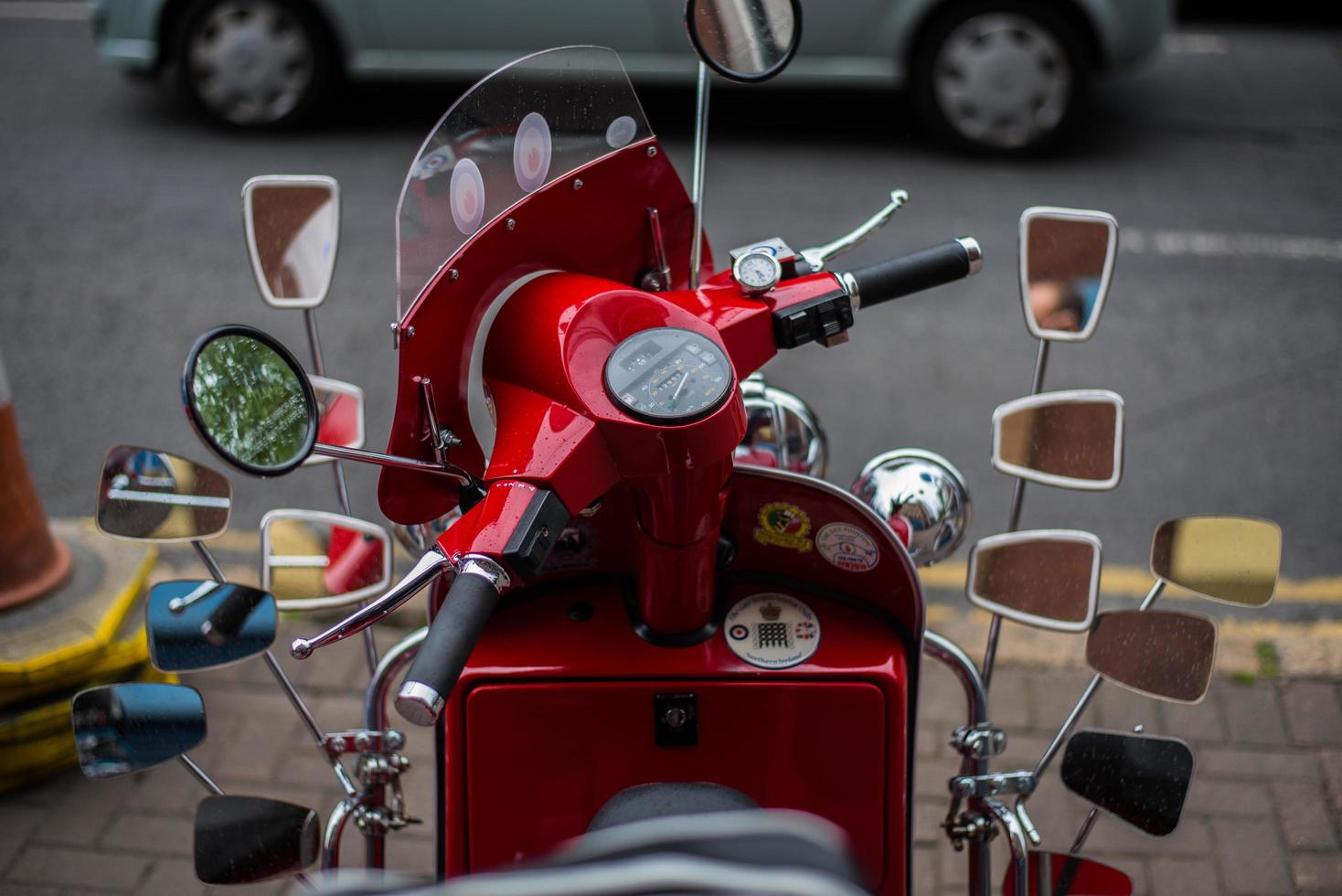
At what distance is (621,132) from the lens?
5.80 feet

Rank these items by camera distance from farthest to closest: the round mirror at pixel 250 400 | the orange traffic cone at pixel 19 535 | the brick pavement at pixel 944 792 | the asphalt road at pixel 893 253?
the asphalt road at pixel 893 253 → the orange traffic cone at pixel 19 535 → the brick pavement at pixel 944 792 → the round mirror at pixel 250 400

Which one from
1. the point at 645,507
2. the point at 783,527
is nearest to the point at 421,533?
the point at 645,507

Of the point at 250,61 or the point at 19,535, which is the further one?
the point at 250,61

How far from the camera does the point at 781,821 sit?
84 cm

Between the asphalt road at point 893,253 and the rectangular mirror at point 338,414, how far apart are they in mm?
2017

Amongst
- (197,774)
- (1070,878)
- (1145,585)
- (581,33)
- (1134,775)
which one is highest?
(581,33)

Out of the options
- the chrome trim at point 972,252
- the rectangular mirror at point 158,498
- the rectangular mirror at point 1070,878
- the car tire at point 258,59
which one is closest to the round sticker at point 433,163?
the rectangular mirror at point 158,498

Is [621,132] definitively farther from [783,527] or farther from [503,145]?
[783,527]

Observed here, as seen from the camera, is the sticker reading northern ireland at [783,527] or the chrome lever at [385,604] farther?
the sticker reading northern ireland at [783,527]

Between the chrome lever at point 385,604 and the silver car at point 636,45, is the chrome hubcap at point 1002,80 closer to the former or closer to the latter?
the silver car at point 636,45

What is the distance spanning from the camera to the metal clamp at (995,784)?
6.39 ft

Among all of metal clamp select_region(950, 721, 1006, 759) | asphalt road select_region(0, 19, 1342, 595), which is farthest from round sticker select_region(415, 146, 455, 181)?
asphalt road select_region(0, 19, 1342, 595)

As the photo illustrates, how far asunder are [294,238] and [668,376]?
878mm

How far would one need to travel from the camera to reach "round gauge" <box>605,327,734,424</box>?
1.49 meters
